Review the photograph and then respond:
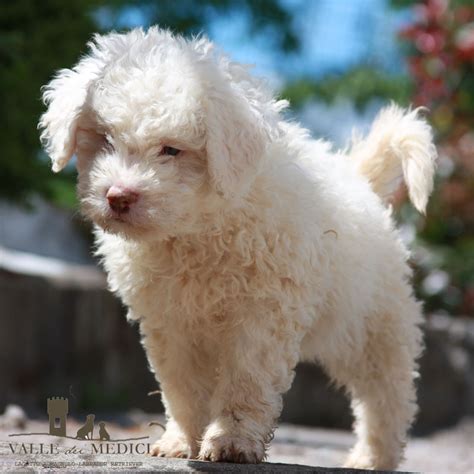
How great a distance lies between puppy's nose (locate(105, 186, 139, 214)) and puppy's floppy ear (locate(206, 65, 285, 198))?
324 mm

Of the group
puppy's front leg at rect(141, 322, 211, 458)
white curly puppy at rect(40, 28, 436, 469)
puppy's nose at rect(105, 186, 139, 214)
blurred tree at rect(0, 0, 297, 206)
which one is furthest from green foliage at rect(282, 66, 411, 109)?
puppy's nose at rect(105, 186, 139, 214)

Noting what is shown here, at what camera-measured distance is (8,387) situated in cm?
816

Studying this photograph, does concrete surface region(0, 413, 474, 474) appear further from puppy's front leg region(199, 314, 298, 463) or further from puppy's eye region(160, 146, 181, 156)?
puppy's eye region(160, 146, 181, 156)

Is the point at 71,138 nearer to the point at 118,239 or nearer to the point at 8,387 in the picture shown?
the point at 118,239

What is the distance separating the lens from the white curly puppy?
11.9ft

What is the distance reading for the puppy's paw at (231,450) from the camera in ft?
12.2

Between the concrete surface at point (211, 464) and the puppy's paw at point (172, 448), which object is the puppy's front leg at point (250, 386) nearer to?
the concrete surface at point (211, 464)

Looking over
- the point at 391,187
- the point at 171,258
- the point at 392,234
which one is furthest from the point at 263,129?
the point at 391,187

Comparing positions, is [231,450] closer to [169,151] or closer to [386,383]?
[169,151]

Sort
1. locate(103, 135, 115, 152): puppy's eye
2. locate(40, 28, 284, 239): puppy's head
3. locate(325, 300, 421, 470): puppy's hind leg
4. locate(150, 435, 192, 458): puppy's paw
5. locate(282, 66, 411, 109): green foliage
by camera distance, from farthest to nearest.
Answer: locate(282, 66, 411, 109): green foliage < locate(325, 300, 421, 470): puppy's hind leg < locate(150, 435, 192, 458): puppy's paw < locate(103, 135, 115, 152): puppy's eye < locate(40, 28, 284, 239): puppy's head

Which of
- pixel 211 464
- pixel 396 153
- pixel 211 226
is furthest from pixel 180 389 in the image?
pixel 396 153

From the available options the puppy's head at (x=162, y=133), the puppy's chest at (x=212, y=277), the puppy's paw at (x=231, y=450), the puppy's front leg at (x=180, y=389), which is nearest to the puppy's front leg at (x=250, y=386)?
the puppy's paw at (x=231, y=450)

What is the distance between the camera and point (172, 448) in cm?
421

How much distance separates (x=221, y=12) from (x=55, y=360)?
23.6 feet
